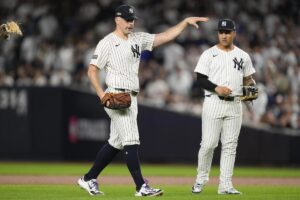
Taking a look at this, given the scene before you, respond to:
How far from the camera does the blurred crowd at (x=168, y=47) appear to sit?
18.4m

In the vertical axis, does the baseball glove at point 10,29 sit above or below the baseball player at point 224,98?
above

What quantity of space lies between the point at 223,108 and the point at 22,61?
11.3 metres

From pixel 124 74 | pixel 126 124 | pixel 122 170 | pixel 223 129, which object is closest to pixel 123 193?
pixel 126 124

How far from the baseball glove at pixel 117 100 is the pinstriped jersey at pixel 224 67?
3.87 feet

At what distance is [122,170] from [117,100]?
7.71 meters

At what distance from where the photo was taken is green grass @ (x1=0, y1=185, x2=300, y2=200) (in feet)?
31.8

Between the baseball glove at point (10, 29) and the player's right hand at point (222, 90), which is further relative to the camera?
the player's right hand at point (222, 90)

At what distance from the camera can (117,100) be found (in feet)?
31.4

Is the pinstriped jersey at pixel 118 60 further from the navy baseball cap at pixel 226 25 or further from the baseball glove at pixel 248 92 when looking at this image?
the baseball glove at pixel 248 92

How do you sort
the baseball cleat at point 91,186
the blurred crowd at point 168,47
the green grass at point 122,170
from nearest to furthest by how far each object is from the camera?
the baseball cleat at point 91,186 < the green grass at point 122,170 < the blurred crowd at point 168,47

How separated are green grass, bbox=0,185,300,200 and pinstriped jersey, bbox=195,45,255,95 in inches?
52.1

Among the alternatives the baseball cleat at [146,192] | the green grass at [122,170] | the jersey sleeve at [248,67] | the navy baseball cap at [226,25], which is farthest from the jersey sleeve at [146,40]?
the green grass at [122,170]

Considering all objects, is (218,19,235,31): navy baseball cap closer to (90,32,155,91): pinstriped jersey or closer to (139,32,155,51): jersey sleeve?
(139,32,155,51): jersey sleeve

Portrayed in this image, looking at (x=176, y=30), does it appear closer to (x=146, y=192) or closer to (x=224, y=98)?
(x=224, y=98)
